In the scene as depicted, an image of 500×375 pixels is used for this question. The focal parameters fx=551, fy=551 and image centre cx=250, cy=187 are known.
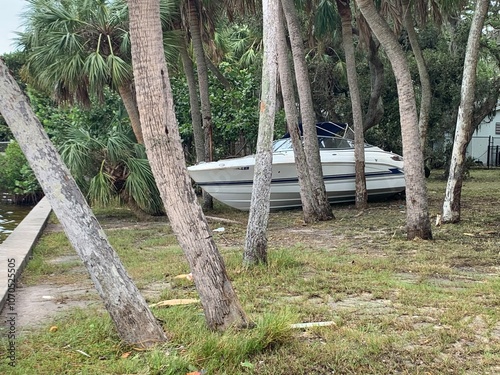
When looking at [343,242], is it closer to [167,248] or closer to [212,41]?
[167,248]

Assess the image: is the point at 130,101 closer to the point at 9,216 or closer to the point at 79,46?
the point at 79,46

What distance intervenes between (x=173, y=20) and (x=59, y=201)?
1052 cm

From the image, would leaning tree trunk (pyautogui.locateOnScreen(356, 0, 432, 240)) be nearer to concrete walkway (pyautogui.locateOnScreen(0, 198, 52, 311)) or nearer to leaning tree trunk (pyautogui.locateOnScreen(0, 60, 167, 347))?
concrete walkway (pyautogui.locateOnScreen(0, 198, 52, 311))

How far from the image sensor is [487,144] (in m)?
32.1

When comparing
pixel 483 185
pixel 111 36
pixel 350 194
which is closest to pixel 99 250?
pixel 111 36

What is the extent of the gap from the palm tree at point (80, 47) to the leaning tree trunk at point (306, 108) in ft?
10.7

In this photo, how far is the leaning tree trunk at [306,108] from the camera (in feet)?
34.2

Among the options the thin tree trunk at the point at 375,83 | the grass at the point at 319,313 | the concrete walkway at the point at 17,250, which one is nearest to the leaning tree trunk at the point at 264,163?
the grass at the point at 319,313

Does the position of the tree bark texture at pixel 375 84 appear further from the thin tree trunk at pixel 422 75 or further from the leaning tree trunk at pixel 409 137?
the leaning tree trunk at pixel 409 137

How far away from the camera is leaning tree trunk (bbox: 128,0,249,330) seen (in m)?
3.86

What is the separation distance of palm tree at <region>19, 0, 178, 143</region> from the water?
3211 mm

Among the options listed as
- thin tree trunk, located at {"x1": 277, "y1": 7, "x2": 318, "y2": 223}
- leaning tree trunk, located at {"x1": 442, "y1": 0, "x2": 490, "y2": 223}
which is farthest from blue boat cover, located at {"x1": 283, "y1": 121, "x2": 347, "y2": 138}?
leaning tree trunk, located at {"x1": 442, "y1": 0, "x2": 490, "y2": 223}

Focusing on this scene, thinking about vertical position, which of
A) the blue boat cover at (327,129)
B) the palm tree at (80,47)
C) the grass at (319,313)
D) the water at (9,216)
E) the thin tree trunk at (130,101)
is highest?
the palm tree at (80,47)

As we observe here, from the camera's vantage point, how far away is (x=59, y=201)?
366 centimetres
